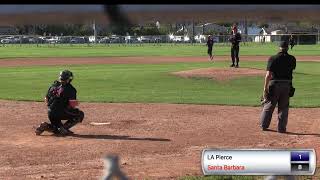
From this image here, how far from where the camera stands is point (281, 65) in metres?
10.3

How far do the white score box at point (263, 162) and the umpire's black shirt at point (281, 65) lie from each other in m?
6.26

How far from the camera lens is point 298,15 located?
2299mm

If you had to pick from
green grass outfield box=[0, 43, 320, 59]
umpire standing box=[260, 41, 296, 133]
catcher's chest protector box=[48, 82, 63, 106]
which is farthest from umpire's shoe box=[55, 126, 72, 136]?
green grass outfield box=[0, 43, 320, 59]

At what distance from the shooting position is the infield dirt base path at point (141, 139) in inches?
302

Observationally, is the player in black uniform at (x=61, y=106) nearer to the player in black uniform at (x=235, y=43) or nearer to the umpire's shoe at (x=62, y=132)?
the umpire's shoe at (x=62, y=132)

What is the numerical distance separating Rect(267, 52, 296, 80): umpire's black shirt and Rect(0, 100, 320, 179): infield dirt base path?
3.62 ft

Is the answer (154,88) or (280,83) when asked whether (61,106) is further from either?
(154,88)

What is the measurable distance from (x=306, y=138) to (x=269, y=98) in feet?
3.55

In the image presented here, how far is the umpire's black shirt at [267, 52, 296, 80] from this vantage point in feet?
33.5

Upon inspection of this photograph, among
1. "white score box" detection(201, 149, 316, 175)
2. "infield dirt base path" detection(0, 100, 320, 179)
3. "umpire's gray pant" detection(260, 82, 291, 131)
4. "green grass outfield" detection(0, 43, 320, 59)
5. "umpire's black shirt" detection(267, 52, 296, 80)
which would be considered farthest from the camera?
"green grass outfield" detection(0, 43, 320, 59)

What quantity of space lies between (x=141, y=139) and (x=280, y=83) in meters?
2.83

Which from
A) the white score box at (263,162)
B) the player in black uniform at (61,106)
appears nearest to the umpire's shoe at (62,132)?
the player in black uniform at (61,106)

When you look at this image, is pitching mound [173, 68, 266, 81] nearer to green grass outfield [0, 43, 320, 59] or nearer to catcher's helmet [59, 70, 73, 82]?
catcher's helmet [59, 70, 73, 82]

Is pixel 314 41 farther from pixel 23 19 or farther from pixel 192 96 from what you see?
pixel 23 19
